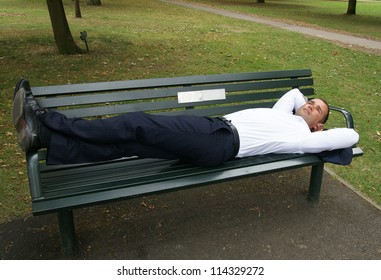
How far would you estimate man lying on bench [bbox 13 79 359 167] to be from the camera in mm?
2322

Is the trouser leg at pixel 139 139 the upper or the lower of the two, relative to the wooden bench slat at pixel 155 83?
lower

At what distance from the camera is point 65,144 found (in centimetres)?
235

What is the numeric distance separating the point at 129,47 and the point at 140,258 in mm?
6574

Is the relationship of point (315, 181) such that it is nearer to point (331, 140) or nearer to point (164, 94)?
point (331, 140)

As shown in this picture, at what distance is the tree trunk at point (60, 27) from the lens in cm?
701

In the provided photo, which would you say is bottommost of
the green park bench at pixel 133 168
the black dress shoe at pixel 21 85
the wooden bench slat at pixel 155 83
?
the green park bench at pixel 133 168

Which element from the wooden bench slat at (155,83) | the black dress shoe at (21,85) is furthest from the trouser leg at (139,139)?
the wooden bench slat at (155,83)

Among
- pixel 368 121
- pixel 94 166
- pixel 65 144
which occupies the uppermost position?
pixel 65 144

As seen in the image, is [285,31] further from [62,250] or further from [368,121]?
[62,250]

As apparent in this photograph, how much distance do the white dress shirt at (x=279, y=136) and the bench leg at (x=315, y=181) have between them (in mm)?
479

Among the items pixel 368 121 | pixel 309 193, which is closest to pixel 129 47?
pixel 368 121

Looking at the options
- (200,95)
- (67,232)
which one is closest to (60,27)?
(200,95)

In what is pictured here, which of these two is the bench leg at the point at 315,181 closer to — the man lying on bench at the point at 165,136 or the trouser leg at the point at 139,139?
the man lying on bench at the point at 165,136

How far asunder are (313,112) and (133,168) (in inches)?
61.7
